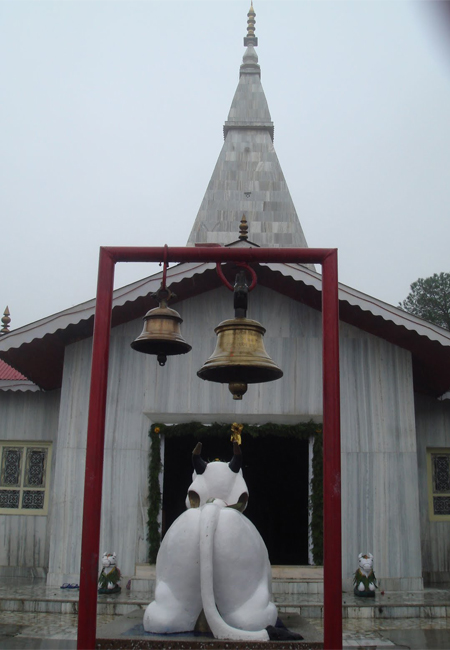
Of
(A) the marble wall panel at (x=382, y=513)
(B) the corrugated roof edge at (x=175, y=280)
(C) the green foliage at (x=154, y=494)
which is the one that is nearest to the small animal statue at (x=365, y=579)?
(A) the marble wall panel at (x=382, y=513)

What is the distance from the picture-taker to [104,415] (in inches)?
191

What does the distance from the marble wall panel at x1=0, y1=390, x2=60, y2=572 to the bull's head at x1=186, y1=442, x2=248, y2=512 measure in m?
5.74

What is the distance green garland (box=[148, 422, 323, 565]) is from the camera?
9.70 m

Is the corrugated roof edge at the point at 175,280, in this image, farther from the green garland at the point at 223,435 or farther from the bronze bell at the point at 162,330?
the bronze bell at the point at 162,330

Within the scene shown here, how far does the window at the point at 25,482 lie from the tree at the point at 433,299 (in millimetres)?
28335

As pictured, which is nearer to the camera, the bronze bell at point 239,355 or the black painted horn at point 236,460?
the bronze bell at point 239,355

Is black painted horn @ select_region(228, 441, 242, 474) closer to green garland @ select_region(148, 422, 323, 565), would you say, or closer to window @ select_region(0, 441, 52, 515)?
green garland @ select_region(148, 422, 323, 565)

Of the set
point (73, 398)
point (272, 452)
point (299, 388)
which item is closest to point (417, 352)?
point (299, 388)

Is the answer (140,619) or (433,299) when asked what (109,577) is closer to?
(140,619)

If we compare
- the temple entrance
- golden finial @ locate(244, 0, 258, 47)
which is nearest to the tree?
golden finial @ locate(244, 0, 258, 47)

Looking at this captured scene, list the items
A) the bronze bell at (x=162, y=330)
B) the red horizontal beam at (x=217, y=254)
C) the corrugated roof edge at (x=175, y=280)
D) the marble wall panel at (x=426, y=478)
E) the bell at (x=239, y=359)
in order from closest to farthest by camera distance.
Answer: the bell at (x=239, y=359) → the red horizontal beam at (x=217, y=254) → the bronze bell at (x=162, y=330) → the corrugated roof edge at (x=175, y=280) → the marble wall panel at (x=426, y=478)

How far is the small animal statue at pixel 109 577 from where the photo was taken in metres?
9.24

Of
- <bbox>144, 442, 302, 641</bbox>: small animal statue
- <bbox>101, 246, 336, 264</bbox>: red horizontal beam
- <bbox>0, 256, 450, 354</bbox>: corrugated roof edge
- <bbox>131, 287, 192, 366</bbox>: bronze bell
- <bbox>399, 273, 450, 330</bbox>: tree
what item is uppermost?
<bbox>399, 273, 450, 330</bbox>: tree

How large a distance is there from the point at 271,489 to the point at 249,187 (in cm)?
1478
